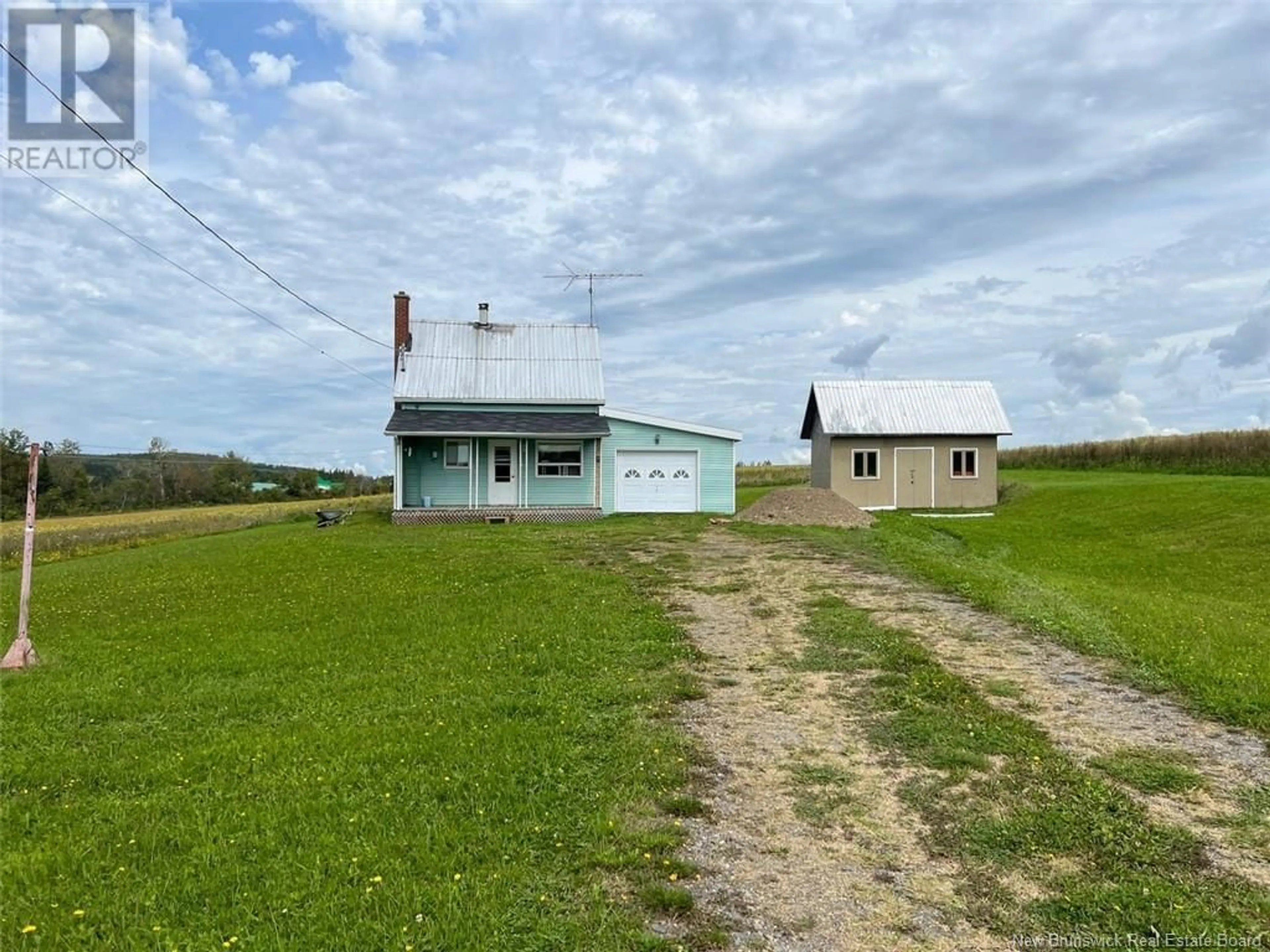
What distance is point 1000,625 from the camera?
909 centimetres

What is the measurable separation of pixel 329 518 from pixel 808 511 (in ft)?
47.3

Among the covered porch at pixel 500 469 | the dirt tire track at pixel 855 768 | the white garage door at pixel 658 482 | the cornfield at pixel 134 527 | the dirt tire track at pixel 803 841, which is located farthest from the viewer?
the white garage door at pixel 658 482

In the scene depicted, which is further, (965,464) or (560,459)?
(965,464)

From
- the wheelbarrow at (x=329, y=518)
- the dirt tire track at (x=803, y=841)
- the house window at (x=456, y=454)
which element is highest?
the house window at (x=456, y=454)

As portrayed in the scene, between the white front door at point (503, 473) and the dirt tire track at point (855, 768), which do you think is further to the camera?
the white front door at point (503, 473)

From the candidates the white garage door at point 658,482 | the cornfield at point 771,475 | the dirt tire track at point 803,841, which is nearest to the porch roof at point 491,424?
the white garage door at point 658,482

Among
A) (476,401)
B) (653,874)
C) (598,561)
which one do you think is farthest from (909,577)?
(476,401)

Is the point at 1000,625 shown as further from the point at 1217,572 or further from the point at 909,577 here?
the point at 1217,572

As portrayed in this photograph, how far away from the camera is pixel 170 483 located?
60406 mm

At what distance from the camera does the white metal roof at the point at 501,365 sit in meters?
26.5

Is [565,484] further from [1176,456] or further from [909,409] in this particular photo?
[1176,456]

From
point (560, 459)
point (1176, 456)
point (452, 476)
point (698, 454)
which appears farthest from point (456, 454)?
point (1176, 456)

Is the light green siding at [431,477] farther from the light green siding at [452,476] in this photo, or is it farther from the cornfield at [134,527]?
the cornfield at [134,527]

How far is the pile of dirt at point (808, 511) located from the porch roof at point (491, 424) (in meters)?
5.20
